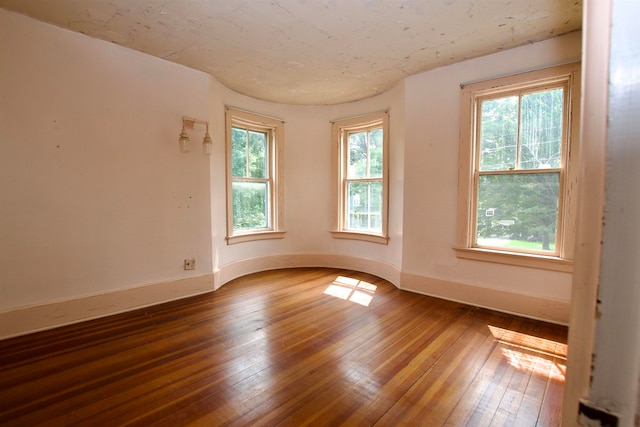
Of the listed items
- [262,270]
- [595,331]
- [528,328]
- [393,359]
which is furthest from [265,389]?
[262,270]

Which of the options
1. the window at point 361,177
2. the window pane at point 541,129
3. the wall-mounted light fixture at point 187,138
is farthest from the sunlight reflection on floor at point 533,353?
the wall-mounted light fixture at point 187,138

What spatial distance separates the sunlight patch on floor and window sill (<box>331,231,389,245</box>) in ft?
2.02

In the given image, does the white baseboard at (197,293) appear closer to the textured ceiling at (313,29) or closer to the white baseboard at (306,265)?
the white baseboard at (306,265)

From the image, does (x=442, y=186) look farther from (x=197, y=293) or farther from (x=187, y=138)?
(x=197, y=293)

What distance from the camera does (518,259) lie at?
2.68 metres

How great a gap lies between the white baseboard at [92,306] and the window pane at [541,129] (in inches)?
144

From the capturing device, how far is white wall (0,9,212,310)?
2.22 meters

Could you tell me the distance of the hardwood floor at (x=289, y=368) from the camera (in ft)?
4.89

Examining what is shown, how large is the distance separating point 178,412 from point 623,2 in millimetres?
2076

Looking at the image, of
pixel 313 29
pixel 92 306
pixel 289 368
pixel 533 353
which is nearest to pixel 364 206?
pixel 313 29

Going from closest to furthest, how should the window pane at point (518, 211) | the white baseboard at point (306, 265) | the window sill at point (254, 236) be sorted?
the window pane at point (518, 211) → the white baseboard at point (306, 265) → the window sill at point (254, 236)

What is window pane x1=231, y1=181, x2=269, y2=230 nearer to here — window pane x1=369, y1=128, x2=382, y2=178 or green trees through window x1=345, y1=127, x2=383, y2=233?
green trees through window x1=345, y1=127, x2=383, y2=233

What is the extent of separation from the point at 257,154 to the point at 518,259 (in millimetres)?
3472

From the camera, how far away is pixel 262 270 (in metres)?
4.21
